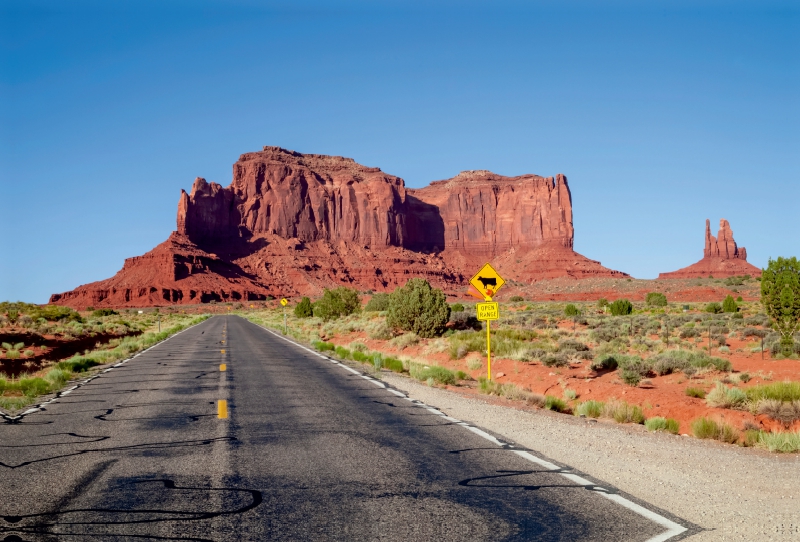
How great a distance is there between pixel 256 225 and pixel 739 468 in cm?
15550

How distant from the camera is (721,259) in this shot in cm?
16062

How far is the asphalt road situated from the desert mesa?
397 ft

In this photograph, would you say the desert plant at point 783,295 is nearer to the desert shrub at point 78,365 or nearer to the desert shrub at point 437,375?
the desert shrub at point 437,375

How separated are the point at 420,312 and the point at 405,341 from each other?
3032mm

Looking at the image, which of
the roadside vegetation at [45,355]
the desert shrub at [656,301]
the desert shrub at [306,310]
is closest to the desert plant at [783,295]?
the roadside vegetation at [45,355]

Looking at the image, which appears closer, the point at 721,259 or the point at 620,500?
the point at 620,500

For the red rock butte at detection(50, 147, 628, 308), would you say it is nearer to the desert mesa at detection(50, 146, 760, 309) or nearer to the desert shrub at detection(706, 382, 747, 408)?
the desert mesa at detection(50, 146, 760, 309)

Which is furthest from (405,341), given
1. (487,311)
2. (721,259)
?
(721,259)

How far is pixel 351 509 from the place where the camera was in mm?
5094

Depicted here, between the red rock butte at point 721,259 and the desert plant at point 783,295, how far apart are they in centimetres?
13610

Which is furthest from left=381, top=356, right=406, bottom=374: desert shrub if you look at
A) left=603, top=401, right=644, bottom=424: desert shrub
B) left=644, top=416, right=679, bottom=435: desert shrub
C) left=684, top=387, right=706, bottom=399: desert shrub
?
left=644, top=416, right=679, bottom=435: desert shrub

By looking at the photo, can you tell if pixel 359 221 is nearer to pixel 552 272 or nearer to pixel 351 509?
pixel 552 272

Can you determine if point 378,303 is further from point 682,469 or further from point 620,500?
point 620,500

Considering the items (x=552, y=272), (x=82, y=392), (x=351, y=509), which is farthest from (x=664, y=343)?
(x=552, y=272)
